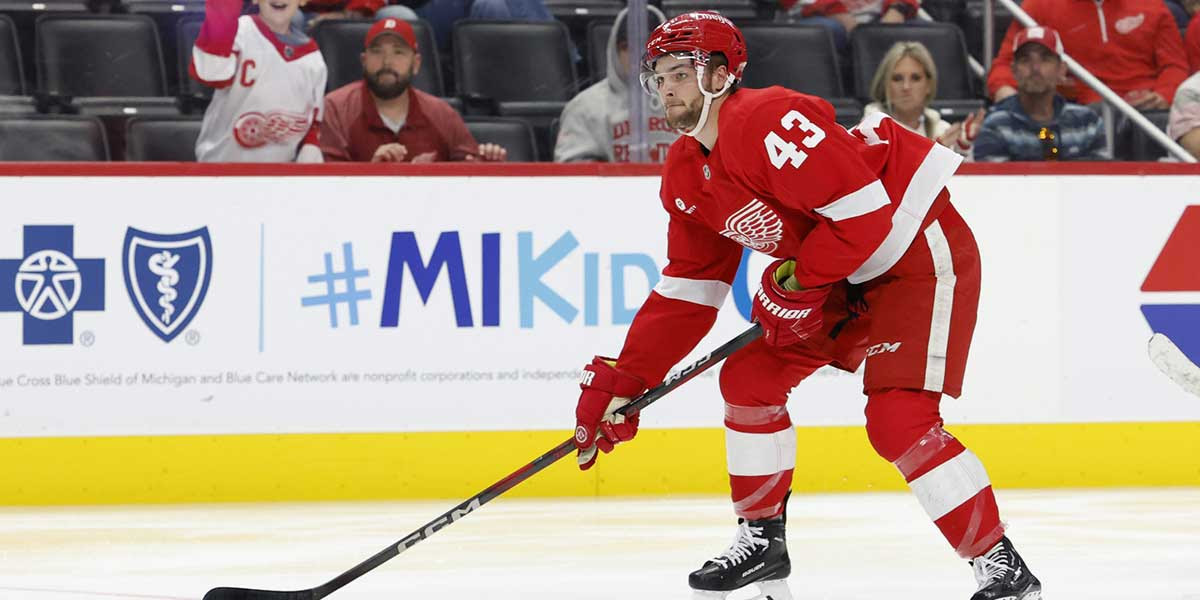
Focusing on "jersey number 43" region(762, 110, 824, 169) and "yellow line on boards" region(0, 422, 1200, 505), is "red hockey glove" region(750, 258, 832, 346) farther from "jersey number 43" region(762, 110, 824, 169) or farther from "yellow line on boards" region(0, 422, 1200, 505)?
"yellow line on boards" region(0, 422, 1200, 505)

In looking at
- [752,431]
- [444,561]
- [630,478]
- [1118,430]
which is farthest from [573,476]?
[752,431]

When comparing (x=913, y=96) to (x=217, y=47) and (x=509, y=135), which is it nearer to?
(x=509, y=135)

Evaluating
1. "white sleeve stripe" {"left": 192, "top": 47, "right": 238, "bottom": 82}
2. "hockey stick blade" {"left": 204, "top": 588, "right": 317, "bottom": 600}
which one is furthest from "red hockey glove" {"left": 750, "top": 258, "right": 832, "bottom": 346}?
"white sleeve stripe" {"left": 192, "top": 47, "right": 238, "bottom": 82}

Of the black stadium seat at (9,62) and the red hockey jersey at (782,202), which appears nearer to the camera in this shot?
the red hockey jersey at (782,202)

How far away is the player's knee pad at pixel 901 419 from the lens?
2.95 m

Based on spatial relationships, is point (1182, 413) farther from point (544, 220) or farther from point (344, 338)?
point (344, 338)

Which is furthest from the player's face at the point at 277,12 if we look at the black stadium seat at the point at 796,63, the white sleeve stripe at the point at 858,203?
the white sleeve stripe at the point at 858,203

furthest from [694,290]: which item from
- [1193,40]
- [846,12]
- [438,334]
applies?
[1193,40]

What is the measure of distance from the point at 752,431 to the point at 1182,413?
2662 mm

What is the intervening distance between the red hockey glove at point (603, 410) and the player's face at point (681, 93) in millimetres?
503

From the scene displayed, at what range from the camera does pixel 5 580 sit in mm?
3645

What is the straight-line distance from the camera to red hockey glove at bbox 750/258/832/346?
9.68ft

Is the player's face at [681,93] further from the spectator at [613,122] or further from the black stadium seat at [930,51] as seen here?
the black stadium seat at [930,51]

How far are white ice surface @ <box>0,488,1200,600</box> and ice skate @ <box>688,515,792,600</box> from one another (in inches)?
8.8
